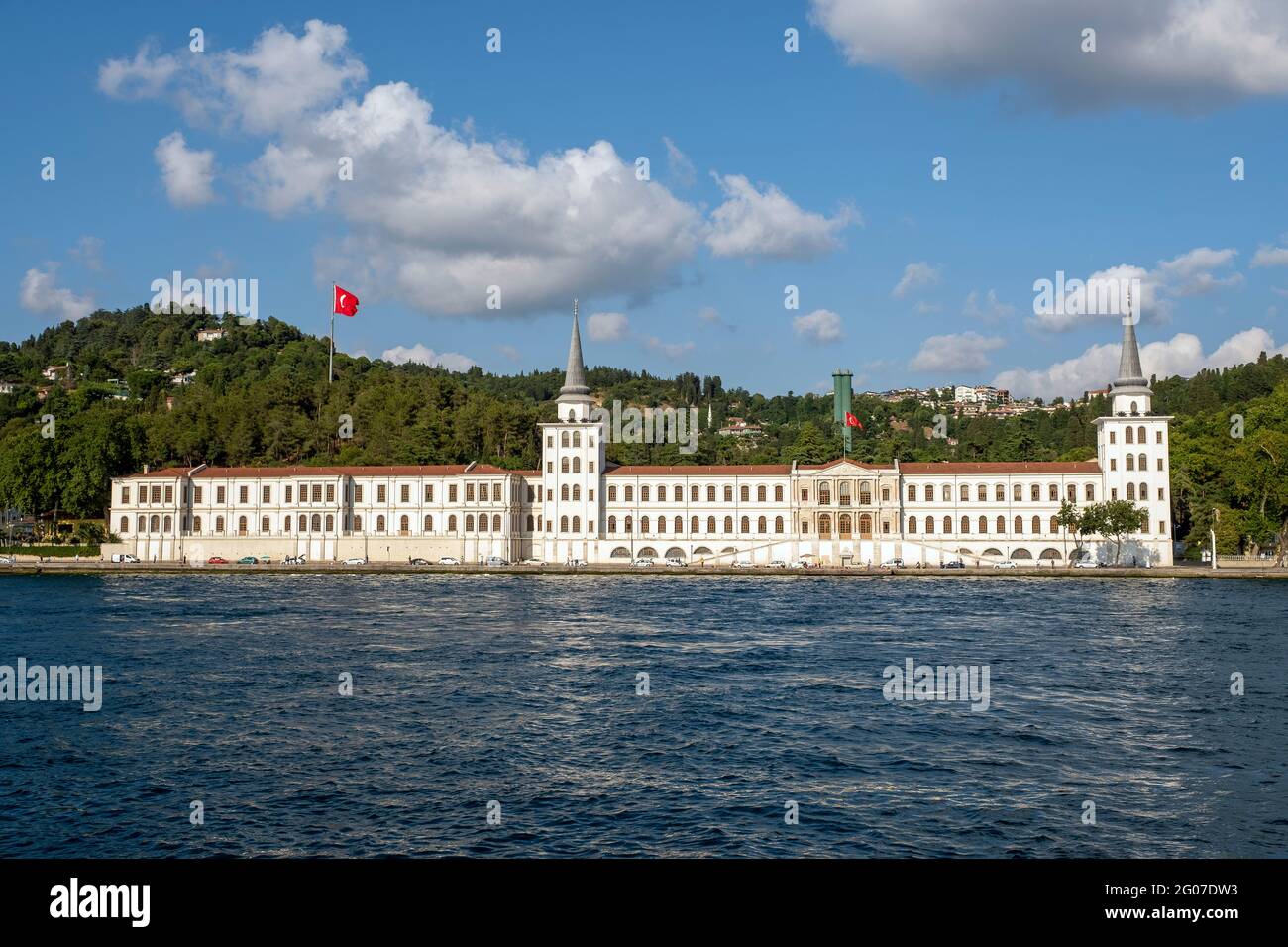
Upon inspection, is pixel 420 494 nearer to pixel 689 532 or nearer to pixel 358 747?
pixel 689 532

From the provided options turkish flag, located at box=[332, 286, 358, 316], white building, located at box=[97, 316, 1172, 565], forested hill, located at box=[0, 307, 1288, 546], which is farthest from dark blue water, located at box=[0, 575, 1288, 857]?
turkish flag, located at box=[332, 286, 358, 316]

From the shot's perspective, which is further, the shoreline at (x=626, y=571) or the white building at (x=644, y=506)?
the white building at (x=644, y=506)

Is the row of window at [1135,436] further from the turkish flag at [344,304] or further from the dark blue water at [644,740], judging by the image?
the turkish flag at [344,304]

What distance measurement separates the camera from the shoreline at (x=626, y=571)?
76.4 meters

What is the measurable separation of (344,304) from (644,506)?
126 ft

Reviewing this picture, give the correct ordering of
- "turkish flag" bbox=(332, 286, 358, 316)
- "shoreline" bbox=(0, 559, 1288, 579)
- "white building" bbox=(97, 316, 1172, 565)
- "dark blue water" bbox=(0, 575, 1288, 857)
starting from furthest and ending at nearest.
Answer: "turkish flag" bbox=(332, 286, 358, 316) → "white building" bbox=(97, 316, 1172, 565) → "shoreline" bbox=(0, 559, 1288, 579) → "dark blue water" bbox=(0, 575, 1288, 857)

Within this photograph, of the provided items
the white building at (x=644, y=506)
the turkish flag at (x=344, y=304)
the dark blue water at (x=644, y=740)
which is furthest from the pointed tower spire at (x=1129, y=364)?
the turkish flag at (x=344, y=304)

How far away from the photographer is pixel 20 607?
55.6m

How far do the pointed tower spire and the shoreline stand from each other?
50.8ft

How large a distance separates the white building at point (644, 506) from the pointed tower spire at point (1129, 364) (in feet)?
0.37

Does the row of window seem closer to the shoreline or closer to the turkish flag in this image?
the shoreline

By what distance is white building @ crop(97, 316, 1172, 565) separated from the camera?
8538cm
